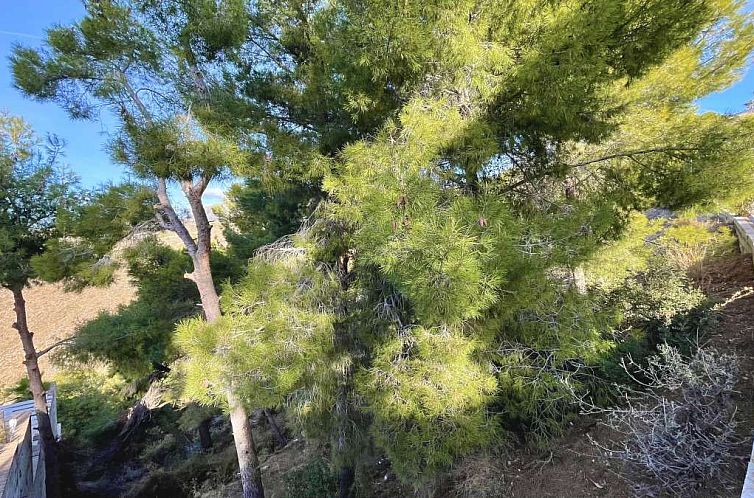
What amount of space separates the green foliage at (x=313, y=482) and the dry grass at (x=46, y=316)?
12.9 meters

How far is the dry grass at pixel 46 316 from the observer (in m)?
16.2

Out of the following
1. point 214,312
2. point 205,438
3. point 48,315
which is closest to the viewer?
point 214,312

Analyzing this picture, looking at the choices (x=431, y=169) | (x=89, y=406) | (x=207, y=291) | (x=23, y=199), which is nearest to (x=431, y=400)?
(x=431, y=169)

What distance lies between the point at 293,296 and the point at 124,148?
2.37m

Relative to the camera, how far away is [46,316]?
20969mm

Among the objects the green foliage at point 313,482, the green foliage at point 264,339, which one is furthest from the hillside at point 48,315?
the green foliage at point 264,339

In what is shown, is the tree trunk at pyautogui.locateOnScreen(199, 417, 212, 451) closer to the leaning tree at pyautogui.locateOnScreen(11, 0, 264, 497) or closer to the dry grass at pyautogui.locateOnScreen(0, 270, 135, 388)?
the leaning tree at pyautogui.locateOnScreen(11, 0, 264, 497)

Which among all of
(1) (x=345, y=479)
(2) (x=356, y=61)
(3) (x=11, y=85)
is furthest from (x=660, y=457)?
(3) (x=11, y=85)

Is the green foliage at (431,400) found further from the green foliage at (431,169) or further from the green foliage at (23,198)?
the green foliage at (23,198)

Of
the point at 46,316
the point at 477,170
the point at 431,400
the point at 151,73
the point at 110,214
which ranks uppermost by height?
the point at 46,316

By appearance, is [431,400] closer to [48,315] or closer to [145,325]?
[145,325]

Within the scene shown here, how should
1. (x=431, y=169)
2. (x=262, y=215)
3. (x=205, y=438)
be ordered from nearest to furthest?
(x=431, y=169)
(x=262, y=215)
(x=205, y=438)

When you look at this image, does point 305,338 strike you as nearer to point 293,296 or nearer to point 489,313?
point 293,296

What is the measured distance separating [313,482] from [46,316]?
Result: 23242 mm
